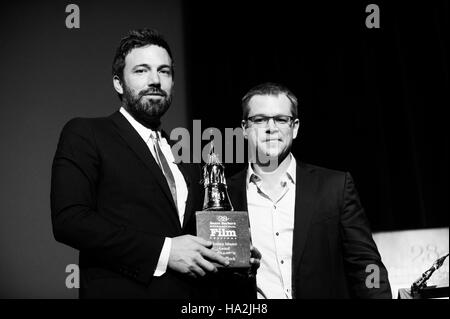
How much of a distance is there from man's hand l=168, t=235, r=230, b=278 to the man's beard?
411 millimetres

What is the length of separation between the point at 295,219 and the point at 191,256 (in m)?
0.58

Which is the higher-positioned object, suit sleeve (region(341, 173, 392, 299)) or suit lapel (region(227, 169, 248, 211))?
suit lapel (region(227, 169, 248, 211))

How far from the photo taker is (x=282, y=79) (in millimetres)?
3180

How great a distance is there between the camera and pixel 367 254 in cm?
179

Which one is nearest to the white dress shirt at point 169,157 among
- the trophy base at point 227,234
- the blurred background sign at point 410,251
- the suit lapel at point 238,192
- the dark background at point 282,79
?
the trophy base at point 227,234

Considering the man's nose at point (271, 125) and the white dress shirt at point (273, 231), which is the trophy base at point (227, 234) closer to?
the white dress shirt at point (273, 231)

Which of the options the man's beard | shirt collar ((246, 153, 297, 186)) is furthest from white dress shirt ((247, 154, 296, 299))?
the man's beard

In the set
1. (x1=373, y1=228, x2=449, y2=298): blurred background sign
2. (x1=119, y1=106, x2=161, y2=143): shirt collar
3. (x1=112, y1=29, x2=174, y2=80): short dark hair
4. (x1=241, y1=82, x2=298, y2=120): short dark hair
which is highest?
(x1=112, y1=29, x2=174, y2=80): short dark hair

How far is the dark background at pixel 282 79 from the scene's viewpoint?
2713 millimetres

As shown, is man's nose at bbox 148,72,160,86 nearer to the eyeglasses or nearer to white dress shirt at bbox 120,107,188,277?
white dress shirt at bbox 120,107,188,277

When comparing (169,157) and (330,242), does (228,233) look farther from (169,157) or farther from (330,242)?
(330,242)

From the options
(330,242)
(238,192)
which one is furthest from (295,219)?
(238,192)

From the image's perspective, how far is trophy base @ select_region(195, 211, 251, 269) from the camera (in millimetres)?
1418

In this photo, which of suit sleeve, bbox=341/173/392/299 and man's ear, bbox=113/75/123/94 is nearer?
man's ear, bbox=113/75/123/94
